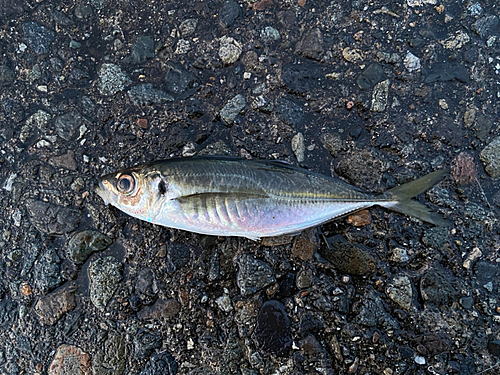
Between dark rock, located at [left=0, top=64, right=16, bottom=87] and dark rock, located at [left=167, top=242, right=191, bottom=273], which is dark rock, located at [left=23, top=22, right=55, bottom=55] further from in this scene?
dark rock, located at [left=167, top=242, right=191, bottom=273]

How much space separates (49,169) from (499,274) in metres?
4.53

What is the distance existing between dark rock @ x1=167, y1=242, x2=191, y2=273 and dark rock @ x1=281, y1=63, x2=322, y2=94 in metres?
1.92

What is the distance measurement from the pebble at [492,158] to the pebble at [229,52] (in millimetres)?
2644

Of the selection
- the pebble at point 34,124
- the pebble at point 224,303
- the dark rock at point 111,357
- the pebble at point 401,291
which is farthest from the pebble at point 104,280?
the pebble at point 401,291

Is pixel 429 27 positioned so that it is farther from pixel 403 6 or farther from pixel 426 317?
pixel 426 317

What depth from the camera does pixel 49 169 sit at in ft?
10.1

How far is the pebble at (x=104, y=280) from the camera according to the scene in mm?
2881

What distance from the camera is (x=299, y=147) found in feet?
9.81

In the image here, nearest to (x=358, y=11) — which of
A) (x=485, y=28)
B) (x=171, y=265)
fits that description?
(x=485, y=28)

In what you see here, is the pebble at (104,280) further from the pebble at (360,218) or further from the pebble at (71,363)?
the pebble at (360,218)

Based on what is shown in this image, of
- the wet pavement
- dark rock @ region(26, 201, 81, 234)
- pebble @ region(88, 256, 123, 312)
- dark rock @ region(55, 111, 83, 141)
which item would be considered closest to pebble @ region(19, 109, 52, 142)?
the wet pavement

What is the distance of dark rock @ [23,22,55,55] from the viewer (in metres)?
3.23

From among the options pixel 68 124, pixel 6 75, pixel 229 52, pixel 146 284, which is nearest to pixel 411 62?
pixel 229 52

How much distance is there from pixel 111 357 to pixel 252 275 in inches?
60.7
